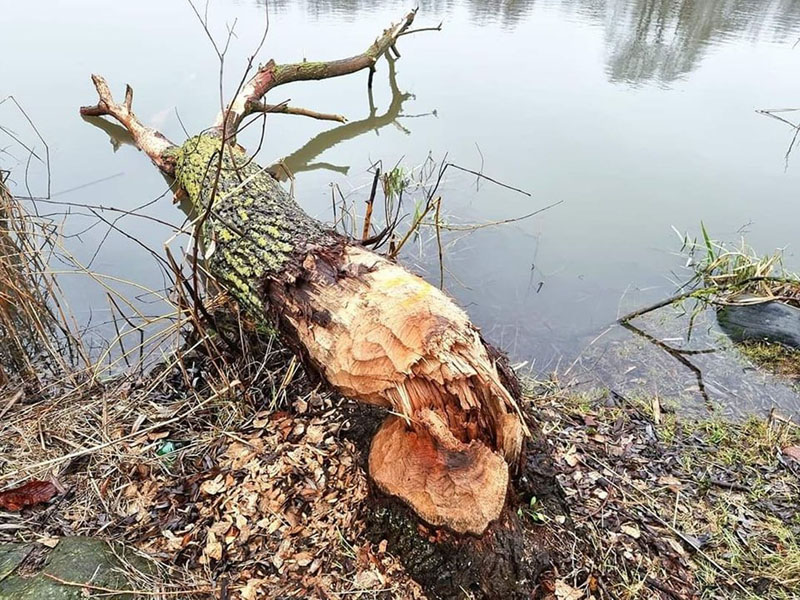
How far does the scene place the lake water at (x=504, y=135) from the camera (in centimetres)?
311

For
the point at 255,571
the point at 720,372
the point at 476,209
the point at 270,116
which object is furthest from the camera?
the point at 270,116

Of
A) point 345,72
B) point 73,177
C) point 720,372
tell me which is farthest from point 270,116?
point 720,372

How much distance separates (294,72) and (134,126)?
1381mm

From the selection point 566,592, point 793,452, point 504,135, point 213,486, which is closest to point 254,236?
point 213,486

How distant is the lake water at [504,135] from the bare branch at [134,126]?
5.6 inches

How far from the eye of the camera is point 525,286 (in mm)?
3125

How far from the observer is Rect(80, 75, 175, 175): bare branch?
3.76 meters

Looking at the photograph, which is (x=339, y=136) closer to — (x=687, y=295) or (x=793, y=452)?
(x=687, y=295)

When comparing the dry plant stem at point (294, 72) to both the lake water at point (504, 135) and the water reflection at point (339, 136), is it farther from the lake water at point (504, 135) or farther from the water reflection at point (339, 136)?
the water reflection at point (339, 136)

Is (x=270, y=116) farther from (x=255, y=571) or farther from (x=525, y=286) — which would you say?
(x=255, y=571)

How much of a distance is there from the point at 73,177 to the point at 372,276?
3.21 m

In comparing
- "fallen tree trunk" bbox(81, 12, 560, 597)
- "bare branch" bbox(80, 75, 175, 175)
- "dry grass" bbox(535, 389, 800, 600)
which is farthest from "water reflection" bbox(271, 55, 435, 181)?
"dry grass" bbox(535, 389, 800, 600)

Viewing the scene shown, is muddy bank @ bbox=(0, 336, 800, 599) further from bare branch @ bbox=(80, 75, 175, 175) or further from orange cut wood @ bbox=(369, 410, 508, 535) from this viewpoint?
bare branch @ bbox=(80, 75, 175, 175)

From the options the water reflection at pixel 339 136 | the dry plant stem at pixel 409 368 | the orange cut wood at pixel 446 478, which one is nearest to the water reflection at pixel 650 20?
the water reflection at pixel 339 136
